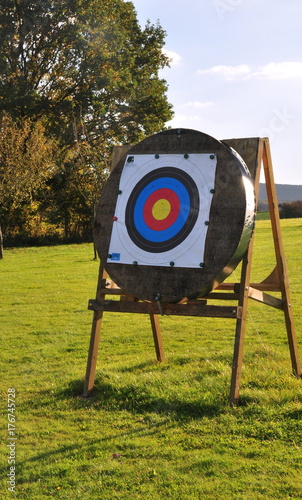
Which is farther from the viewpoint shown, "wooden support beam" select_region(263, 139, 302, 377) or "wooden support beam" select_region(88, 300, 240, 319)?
"wooden support beam" select_region(263, 139, 302, 377)

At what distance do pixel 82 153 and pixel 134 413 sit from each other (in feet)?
77.1

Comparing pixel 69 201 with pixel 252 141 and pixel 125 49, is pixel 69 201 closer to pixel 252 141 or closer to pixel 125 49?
pixel 125 49

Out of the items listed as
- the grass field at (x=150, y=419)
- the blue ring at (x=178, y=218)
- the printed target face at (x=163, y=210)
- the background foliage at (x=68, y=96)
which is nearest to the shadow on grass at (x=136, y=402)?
the grass field at (x=150, y=419)

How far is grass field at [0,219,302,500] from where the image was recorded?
3977 millimetres

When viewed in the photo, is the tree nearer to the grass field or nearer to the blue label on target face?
the grass field

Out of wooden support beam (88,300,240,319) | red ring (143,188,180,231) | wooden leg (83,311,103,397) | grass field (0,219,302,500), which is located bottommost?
grass field (0,219,302,500)

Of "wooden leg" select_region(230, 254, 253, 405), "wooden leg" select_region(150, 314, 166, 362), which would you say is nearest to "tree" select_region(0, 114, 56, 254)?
"wooden leg" select_region(150, 314, 166, 362)

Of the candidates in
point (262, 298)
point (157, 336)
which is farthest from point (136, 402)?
point (262, 298)

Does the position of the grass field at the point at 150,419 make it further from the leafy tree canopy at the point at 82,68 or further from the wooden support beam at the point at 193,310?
the leafy tree canopy at the point at 82,68

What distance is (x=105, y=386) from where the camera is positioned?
5.86 m

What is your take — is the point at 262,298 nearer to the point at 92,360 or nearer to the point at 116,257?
the point at 116,257

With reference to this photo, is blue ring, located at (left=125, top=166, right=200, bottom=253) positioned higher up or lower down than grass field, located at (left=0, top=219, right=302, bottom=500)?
higher up

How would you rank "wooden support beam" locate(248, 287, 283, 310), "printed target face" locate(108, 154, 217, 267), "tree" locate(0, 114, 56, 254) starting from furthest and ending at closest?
"tree" locate(0, 114, 56, 254) < "wooden support beam" locate(248, 287, 283, 310) < "printed target face" locate(108, 154, 217, 267)

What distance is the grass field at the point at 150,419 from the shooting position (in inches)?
157
